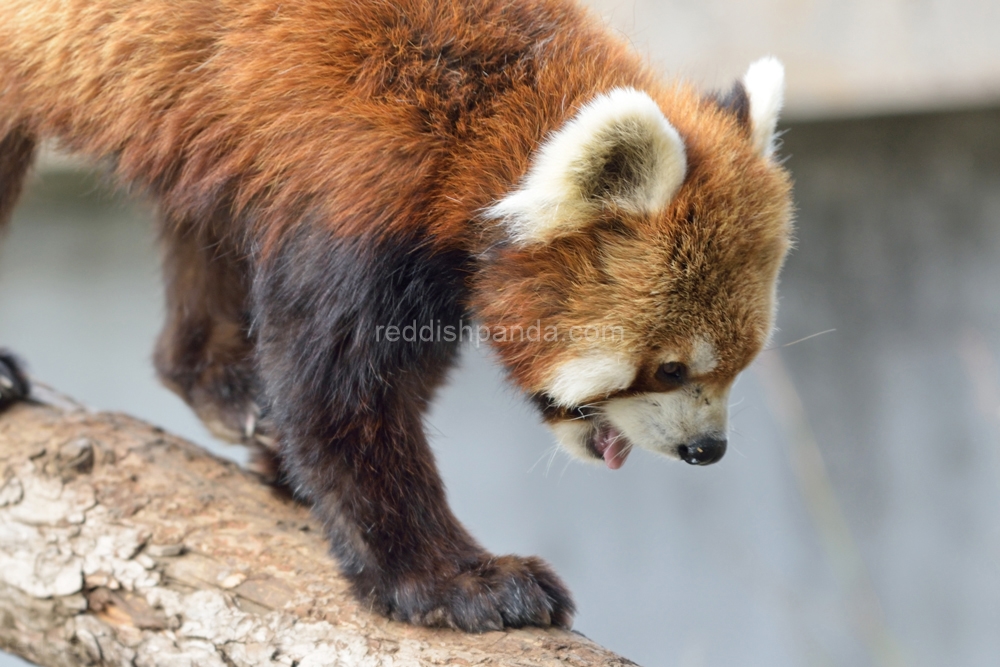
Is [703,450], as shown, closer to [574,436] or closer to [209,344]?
[574,436]

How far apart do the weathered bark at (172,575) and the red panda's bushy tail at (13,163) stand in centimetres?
68

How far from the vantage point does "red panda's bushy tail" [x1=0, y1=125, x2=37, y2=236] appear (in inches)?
94.7

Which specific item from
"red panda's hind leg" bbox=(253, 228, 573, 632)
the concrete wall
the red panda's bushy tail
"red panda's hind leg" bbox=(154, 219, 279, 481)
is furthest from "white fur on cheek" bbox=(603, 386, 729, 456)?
the concrete wall

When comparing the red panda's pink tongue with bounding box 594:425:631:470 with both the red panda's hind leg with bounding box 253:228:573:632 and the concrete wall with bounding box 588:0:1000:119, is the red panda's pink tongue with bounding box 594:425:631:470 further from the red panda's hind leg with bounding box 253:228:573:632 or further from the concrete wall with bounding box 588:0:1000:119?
the concrete wall with bounding box 588:0:1000:119

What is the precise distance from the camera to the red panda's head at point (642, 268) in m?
1.63

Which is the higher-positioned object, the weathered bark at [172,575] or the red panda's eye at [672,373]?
the red panda's eye at [672,373]

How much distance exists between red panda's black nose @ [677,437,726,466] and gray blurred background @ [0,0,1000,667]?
1.71m

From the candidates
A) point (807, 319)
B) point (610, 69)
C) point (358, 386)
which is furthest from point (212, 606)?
point (807, 319)

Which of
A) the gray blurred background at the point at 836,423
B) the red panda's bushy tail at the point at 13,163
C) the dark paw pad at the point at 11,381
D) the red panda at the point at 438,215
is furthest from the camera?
the gray blurred background at the point at 836,423

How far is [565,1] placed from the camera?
2.08 meters

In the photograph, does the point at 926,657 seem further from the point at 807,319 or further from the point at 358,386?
the point at 358,386

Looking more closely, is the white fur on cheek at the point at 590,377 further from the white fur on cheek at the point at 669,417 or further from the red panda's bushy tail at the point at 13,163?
the red panda's bushy tail at the point at 13,163

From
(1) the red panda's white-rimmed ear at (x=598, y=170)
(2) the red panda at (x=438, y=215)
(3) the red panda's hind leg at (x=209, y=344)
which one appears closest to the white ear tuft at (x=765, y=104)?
(2) the red panda at (x=438, y=215)

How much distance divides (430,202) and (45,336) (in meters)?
3.95
